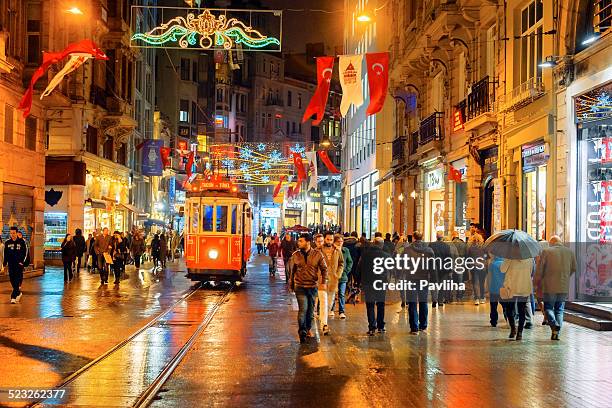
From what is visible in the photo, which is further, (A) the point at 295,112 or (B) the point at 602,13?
(A) the point at 295,112

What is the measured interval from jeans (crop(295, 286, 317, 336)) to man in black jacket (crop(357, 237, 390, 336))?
1.11 metres

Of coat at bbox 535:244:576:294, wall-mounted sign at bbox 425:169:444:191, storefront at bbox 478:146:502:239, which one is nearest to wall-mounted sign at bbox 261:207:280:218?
wall-mounted sign at bbox 425:169:444:191

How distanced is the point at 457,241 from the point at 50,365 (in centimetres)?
1235

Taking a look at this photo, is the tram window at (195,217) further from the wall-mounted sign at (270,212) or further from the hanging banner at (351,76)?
the wall-mounted sign at (270,212)

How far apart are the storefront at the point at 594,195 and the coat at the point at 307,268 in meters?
6.31

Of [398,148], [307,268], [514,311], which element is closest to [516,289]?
[514,311]

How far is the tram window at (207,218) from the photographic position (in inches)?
1075

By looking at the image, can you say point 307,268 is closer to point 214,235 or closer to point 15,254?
point 15,254

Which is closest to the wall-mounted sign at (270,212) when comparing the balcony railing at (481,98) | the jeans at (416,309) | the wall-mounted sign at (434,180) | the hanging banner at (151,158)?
the hanging banner at (151,158)

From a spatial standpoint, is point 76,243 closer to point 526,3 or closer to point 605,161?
point 526,3

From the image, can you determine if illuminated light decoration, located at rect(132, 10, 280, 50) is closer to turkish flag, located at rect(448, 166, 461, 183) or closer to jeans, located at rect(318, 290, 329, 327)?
turkish flag, located at rect(448, 166, 461, 183)

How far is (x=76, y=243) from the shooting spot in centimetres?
3123

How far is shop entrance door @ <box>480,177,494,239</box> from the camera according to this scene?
24.9 meters

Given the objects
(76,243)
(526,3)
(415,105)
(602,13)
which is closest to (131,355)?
(602,13)
